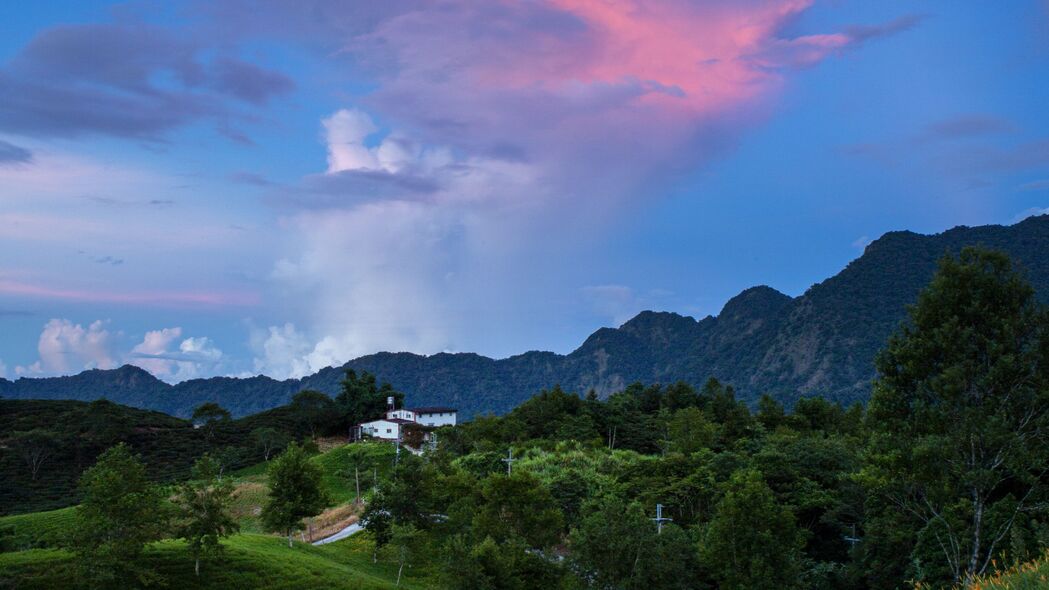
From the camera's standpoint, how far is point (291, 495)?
148 ft

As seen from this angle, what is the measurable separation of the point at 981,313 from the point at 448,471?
43.4 meters

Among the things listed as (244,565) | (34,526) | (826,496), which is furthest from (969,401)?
(34,526)

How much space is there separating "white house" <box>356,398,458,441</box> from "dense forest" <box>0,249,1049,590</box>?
43.2 meters

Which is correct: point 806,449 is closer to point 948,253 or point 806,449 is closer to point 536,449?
point 536,449

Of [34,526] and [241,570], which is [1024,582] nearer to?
[241,570]

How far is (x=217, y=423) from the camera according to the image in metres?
115

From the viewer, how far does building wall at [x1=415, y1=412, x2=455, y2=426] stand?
113106 millimetres

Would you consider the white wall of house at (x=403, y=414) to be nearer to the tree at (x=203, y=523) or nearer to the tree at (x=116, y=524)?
the tree at (x=203, y=523)

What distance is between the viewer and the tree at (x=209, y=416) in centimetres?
11056

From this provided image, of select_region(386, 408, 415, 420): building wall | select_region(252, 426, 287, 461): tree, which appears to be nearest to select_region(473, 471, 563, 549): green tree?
select_region(252, 426, 287, 461): tree

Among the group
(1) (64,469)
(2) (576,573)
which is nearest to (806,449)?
(2) (576,573)

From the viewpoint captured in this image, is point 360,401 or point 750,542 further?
point 360,401

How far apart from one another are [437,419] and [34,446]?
58.4 meters

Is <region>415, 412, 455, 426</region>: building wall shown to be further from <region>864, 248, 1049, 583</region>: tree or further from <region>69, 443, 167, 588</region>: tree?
<region>864, 248, 1049, 583</region>: tree
